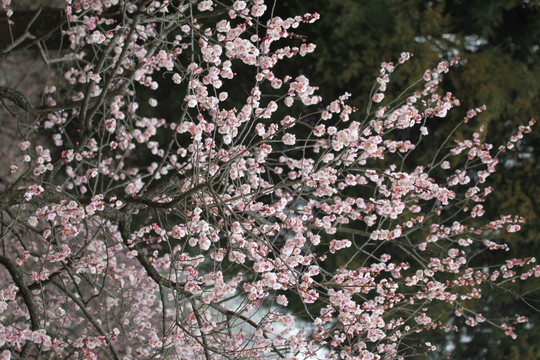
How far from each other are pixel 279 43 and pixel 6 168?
2.61 m

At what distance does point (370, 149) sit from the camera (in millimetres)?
1928

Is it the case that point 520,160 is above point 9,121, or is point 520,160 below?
below

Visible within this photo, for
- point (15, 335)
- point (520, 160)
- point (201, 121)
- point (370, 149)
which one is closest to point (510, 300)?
point (520, 160)

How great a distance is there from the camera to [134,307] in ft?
11.2

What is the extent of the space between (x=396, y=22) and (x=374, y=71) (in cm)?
38

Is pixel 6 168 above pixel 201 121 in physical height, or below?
above

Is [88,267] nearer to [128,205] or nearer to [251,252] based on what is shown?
[128,205]

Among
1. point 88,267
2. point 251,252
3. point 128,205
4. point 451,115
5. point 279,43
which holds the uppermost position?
point 279,43

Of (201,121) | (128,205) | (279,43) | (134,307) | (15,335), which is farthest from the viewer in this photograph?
(279,43)

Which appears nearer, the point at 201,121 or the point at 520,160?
the point at 201,121

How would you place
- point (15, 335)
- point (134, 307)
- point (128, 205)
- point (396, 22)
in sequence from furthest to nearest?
point (396, 22), point (134, 307), point (128, 205), point (15, 335)

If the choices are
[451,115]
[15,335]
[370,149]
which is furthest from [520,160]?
[15,335]

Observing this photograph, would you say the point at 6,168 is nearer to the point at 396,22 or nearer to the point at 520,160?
the point at 396,22

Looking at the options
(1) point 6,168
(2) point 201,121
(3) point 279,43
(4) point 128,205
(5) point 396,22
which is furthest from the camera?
(1) point 6,168
